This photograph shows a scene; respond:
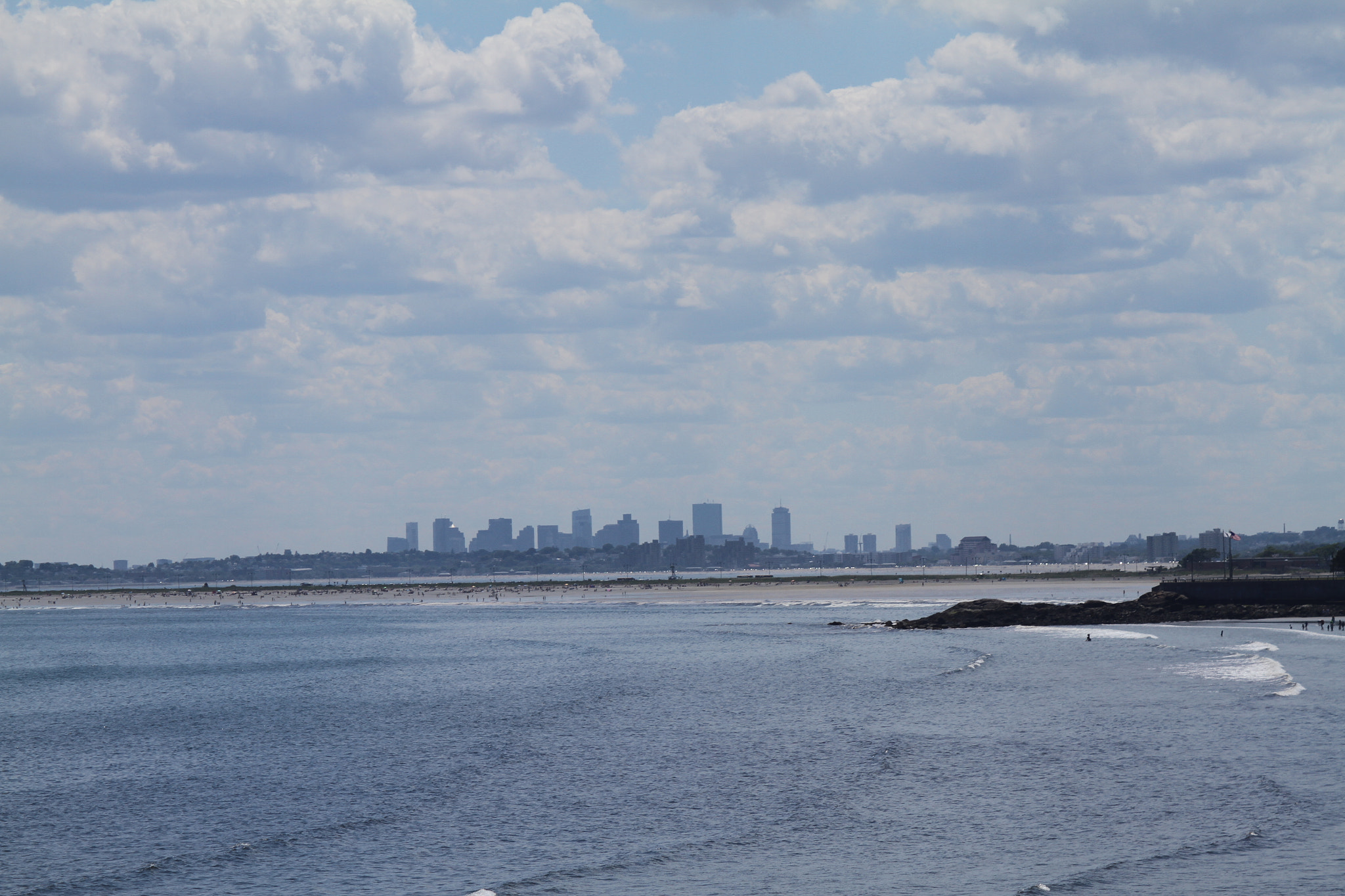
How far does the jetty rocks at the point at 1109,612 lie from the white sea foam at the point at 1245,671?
36144 mm

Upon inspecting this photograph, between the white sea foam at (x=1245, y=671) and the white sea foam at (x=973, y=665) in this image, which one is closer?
the white sea foam at (x=1245, y=671)

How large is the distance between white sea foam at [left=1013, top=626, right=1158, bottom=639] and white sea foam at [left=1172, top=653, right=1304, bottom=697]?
757 inches

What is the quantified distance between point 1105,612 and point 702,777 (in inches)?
3135

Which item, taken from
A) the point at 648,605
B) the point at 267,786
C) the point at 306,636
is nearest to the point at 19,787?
the point at 267,786

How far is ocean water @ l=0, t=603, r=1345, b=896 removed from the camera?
26.5 m

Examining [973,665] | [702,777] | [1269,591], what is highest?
[1269,591]

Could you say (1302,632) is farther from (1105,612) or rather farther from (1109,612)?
(1105,612)

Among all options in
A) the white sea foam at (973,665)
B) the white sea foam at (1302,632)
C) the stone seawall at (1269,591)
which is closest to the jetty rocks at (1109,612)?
the stone seawall at (1269,591)

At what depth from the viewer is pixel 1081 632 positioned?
317 ft

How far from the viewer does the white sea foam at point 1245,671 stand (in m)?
54.8

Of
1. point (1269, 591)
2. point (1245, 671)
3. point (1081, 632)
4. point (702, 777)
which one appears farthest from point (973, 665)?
point (1269, 591)

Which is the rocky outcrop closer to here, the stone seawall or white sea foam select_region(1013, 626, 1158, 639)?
the stone seawall

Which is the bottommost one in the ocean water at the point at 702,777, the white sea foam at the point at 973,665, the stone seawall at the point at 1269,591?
the white sea foam at the point at 973,665

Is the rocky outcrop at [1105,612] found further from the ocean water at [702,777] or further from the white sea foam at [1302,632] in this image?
the ocean water at [702,777]
